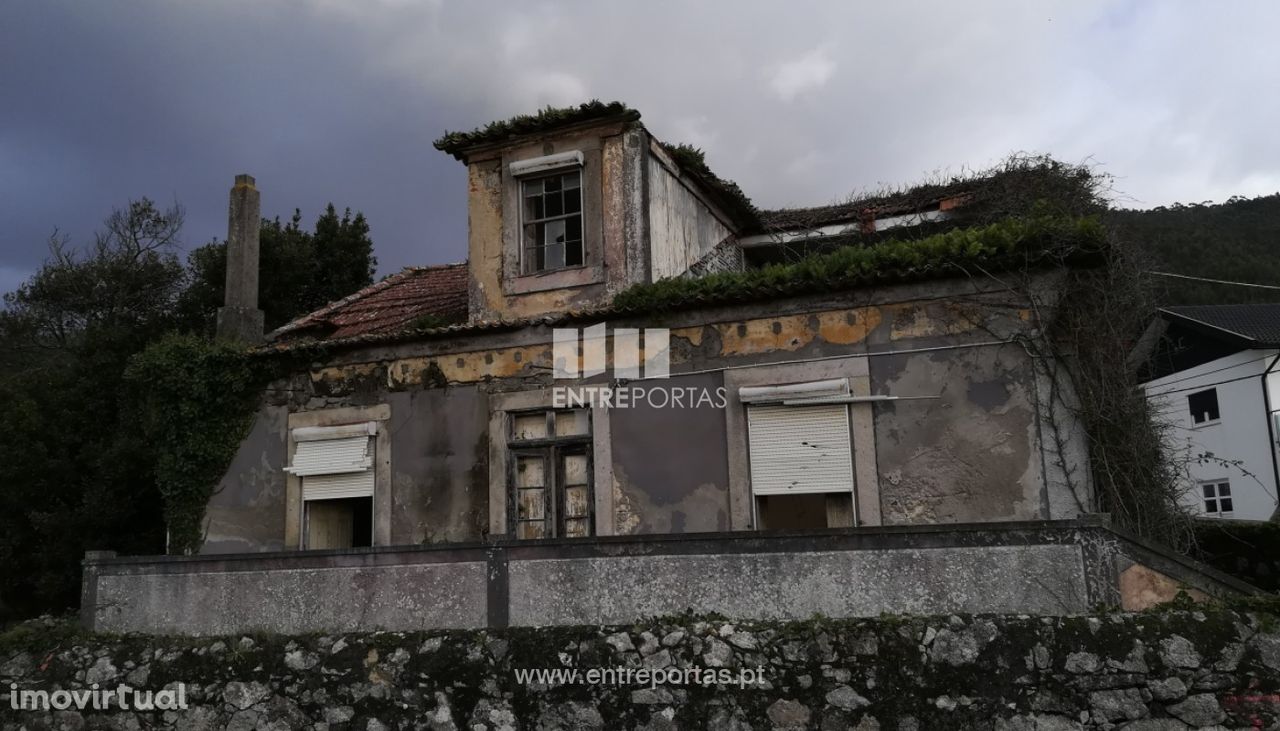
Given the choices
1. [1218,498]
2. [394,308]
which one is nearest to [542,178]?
[394,308]

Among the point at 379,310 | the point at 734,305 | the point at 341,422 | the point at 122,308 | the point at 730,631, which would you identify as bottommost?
the point at 730,631

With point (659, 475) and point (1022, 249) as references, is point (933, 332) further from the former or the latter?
point (659, 475)

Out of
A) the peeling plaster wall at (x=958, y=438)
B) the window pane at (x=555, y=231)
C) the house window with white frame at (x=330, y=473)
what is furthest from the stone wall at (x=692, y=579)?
the window pane at (x=555, y=231)

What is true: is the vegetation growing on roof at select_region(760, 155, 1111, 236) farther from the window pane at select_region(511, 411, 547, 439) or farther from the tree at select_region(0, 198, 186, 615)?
the tree at select_region(0, 198, 186, 615)

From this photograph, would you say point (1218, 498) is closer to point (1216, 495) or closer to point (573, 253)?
point (1216, 495)

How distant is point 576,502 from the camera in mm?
11695

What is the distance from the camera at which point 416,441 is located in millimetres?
12453

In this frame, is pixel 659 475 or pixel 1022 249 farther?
pixel 659 475

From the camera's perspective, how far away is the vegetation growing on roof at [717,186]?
45.6ft

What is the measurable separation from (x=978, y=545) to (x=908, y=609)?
648mm

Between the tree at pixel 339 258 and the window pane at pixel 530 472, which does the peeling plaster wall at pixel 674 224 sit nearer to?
the window pane at pixel 530 472

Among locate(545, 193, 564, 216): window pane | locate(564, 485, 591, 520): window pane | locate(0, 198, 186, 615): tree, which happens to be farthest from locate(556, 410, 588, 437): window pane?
locate(0, 198, 186, 615): tree

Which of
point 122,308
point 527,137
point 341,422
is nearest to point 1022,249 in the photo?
point 527,137

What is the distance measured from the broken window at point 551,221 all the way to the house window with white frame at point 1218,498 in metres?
21.0
